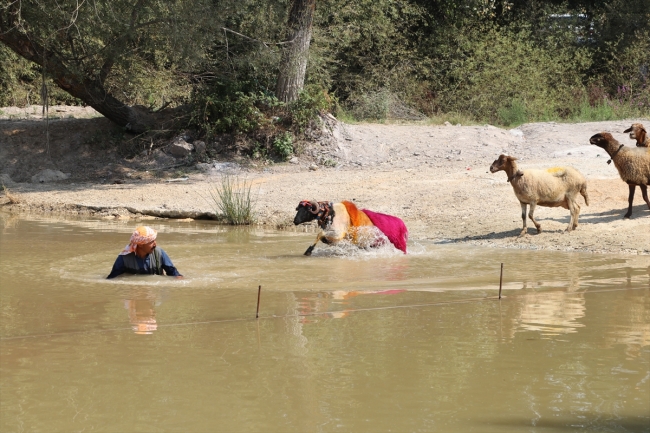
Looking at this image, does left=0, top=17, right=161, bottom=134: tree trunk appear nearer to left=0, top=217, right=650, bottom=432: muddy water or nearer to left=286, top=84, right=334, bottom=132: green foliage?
left=286, top=84, right=334, bottom=132: green foliage

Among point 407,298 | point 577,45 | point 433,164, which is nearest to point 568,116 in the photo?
point 577,45

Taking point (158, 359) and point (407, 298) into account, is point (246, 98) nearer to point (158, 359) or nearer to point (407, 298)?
point (407, 298)

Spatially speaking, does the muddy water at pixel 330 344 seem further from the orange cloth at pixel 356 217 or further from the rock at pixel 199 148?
the rock at pixel 199 148

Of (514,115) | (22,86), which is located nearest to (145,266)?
(514,115)

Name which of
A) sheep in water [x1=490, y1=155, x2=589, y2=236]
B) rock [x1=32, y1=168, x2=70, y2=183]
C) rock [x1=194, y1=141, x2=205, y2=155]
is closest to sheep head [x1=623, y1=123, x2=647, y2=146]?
sheep in water [x1=490, y1=155, x2=589, y2=236]

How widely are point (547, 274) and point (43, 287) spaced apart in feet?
18.8

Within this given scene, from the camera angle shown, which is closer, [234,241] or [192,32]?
[234,241]

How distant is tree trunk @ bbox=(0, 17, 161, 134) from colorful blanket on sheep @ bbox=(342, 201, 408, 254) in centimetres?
987

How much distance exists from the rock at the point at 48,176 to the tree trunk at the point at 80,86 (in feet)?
5.82

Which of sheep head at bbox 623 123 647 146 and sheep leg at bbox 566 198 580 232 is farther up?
sheep head at bbox 623 123 647 146

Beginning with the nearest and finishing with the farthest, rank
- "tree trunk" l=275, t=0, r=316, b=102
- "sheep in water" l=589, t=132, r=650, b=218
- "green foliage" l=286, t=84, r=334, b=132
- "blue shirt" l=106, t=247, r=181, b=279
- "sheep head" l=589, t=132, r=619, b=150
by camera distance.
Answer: "blue shirt" l=106, t=247, r=181, b=279, "sheep in water" l=589, t=132, r=650, b=218, "sheep head" l=589, t=132, r=619, b=150, "tree trunk" l=275, t=0, r=316, b=102, "green foliage" l=286, t=84, r=334, b=132

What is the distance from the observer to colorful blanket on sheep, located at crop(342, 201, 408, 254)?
39.9 ft

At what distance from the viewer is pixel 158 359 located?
7.07 meters

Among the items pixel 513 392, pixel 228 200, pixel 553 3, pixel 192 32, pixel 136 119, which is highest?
pixel 553 3
